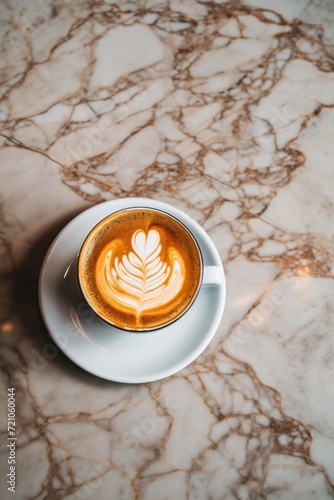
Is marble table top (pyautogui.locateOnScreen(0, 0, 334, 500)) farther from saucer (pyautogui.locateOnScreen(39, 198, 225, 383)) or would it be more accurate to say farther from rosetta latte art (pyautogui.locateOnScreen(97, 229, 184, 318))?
rosetta latte art (pyautogui.locateOnScreen(97, 229, 184, 318))

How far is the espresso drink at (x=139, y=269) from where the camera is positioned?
2.94 feet

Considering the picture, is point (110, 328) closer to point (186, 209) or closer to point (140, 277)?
point (140, 277)

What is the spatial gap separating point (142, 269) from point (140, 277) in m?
0.02

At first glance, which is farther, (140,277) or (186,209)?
(186,209)

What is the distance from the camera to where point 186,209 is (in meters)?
1.13

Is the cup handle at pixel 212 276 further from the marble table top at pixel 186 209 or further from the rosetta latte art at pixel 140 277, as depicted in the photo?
the marble table top at pixel 186 209

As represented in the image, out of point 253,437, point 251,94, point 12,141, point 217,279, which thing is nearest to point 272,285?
point 217,279

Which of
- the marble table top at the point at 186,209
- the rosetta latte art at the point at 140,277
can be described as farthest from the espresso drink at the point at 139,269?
the marble table top at the point at 186,209

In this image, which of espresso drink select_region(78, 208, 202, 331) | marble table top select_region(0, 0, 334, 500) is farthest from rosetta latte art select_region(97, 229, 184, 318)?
marble table top select_region(0, 0, 334, 500)

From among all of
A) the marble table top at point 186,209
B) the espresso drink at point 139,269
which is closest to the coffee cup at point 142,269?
the espresso drink at point 139,269

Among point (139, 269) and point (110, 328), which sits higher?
point (139, 269)

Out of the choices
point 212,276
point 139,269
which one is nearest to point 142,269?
point 139,269

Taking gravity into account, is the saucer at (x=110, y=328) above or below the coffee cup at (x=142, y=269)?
below

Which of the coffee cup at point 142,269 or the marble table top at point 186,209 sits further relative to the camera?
the marble table top at point 186,209
